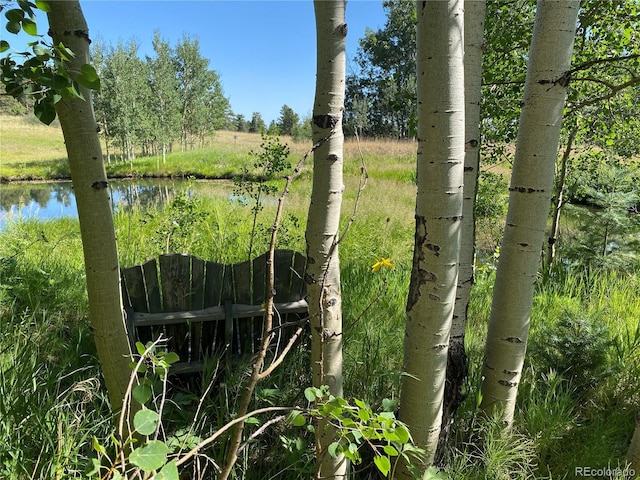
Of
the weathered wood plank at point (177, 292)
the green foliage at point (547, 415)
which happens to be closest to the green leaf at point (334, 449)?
the green foliage at point (547, 415)

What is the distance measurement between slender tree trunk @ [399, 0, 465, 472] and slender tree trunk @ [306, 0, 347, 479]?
12.5 inches

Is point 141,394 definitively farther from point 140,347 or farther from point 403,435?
point 403,435

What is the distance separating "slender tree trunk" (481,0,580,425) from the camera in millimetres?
1820

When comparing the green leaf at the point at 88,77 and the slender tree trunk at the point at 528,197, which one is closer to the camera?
the green leaf at the point at 88,77

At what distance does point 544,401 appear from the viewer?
221 cm

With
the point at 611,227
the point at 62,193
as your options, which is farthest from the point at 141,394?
the point at 62,193

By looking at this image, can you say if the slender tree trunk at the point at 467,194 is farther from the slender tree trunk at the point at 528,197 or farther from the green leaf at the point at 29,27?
the green leaf at the point at 29,27

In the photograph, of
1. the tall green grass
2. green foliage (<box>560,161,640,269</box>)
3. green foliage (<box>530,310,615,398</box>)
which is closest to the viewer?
the tall green grass

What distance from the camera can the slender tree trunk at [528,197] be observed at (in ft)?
5.97

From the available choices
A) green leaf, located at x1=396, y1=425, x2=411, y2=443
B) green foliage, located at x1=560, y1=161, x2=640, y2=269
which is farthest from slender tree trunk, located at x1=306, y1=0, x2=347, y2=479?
green foliage, located at x1=560, y1=161, x2=640, y2=269

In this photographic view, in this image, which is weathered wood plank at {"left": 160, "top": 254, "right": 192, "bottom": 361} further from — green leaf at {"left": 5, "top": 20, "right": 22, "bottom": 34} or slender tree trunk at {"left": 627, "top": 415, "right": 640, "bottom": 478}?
slender tree trunk at {"left": 627, "top": 415, "right": 640, "bottom": 478}

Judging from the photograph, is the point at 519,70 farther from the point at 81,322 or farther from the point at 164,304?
the point at 81,322

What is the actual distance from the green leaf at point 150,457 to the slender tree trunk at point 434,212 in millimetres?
1099

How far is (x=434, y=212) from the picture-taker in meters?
1.54
